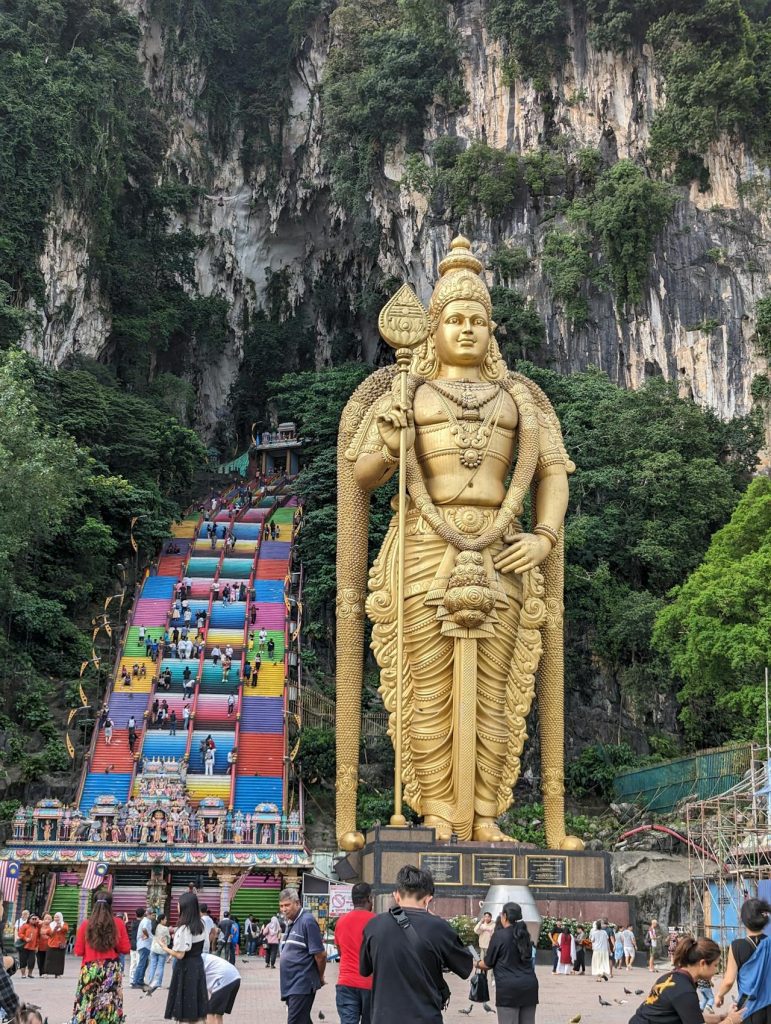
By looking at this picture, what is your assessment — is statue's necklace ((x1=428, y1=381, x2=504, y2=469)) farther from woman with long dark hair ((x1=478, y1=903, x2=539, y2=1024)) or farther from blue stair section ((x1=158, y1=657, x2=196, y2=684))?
blue stair section ((x1=158, y1=657, x2=196, y2=684))

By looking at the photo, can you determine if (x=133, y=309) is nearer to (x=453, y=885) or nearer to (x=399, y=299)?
(x=399, y=299)

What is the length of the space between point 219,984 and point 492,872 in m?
7.42

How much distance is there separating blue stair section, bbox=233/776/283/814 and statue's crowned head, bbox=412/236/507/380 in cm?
711

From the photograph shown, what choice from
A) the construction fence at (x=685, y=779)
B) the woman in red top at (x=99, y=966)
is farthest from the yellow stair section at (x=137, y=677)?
the woman in red top at (x=99, y=966)

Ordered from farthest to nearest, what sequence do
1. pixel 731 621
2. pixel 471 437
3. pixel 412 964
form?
pixel 731 621 < pixel 471 437 < pixel 412 964

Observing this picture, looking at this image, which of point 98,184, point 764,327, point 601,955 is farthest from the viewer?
point 98,184

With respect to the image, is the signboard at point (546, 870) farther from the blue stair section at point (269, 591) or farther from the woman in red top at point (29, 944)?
the blue stair section at point (269, 591)

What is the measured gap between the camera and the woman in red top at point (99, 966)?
18.7 ft

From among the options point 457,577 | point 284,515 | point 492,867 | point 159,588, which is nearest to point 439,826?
point 492,867

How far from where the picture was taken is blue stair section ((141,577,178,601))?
990 inches

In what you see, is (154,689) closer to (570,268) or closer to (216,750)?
(216,750)

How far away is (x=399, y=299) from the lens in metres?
14.4

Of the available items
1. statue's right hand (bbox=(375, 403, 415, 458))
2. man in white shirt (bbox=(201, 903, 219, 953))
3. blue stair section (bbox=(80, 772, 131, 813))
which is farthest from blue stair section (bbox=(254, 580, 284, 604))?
man in white shirt (bbox=(201, 903, 219, 953))

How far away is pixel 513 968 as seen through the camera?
600 centimetres
